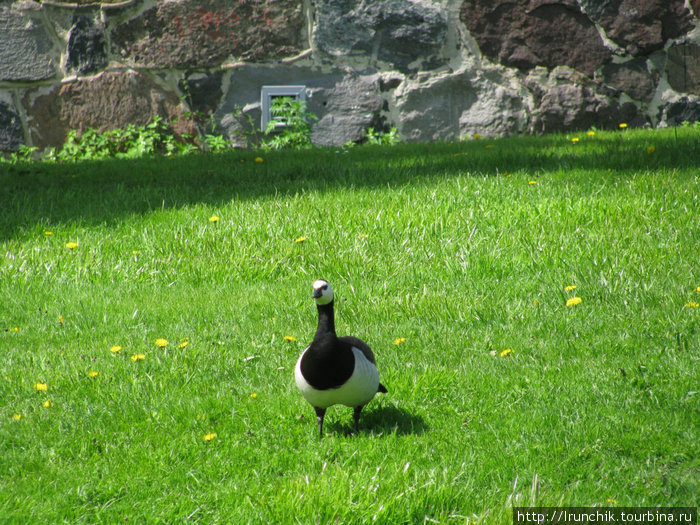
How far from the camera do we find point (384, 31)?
24.8ft

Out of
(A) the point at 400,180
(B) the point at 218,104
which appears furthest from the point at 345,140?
(A) the point at 400,180

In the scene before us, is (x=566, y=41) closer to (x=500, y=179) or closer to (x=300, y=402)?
(x=500, y=179)

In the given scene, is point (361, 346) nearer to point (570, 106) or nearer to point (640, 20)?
point (570, 106)

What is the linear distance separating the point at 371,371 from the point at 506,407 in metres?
0.58

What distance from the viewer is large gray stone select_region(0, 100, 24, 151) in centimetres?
785

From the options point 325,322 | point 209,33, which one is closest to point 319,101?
point 209,33

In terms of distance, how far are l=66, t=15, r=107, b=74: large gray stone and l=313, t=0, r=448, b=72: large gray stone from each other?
2.37 m

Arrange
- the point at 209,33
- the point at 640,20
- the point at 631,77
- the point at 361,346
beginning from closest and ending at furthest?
the point at 361,346 < the point at 640,20 < the point at 631,77 < the point at 209,33

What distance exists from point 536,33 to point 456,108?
1.13 m

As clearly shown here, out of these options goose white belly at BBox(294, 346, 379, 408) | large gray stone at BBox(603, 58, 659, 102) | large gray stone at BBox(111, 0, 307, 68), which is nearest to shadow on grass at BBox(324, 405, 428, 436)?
goose white belly at BBox(294, 346, 379, 408)

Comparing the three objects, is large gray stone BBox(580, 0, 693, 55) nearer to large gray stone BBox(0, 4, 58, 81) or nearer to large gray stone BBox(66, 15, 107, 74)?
large gray stone BBox(66, 15, 107, 74)

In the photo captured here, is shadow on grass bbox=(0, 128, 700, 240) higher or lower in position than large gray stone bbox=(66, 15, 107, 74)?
lower

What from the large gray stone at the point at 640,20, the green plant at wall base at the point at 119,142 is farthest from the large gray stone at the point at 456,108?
the green plant at wall base at the point at 119,142

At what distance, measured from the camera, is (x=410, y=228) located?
15.0ft
